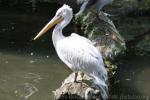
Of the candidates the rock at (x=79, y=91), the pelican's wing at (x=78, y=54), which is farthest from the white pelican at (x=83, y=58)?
the rock at (x=79, y=91)

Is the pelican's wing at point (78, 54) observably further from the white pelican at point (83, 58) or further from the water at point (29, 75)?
the water at point (29, 75)

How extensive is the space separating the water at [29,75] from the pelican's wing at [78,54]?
1136 millimetres

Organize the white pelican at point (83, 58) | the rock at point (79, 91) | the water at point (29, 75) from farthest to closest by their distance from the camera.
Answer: the water at point (29, 75)
the white pelican at point (83, 58)
the rock at point (79, 91)

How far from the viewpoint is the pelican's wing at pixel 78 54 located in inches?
273

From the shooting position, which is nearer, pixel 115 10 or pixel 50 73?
pixel 50 73

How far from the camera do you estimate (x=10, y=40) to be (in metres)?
10.4

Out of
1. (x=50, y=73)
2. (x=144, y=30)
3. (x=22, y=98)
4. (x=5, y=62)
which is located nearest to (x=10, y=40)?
(x=5, y=62)

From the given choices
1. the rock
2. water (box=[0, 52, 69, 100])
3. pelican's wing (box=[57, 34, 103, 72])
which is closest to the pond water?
water (box=[0, 52, 69, 100])

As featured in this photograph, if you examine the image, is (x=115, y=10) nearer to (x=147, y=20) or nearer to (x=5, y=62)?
(x=147, y=20)

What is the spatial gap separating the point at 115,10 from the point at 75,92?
6194mm

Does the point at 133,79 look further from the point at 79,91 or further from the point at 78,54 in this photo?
the point at 79,91

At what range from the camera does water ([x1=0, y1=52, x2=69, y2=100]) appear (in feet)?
26.3

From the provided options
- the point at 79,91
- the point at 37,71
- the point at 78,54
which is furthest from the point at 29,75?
the point at 79,91

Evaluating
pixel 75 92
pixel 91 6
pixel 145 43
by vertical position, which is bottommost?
pixel 75 92
